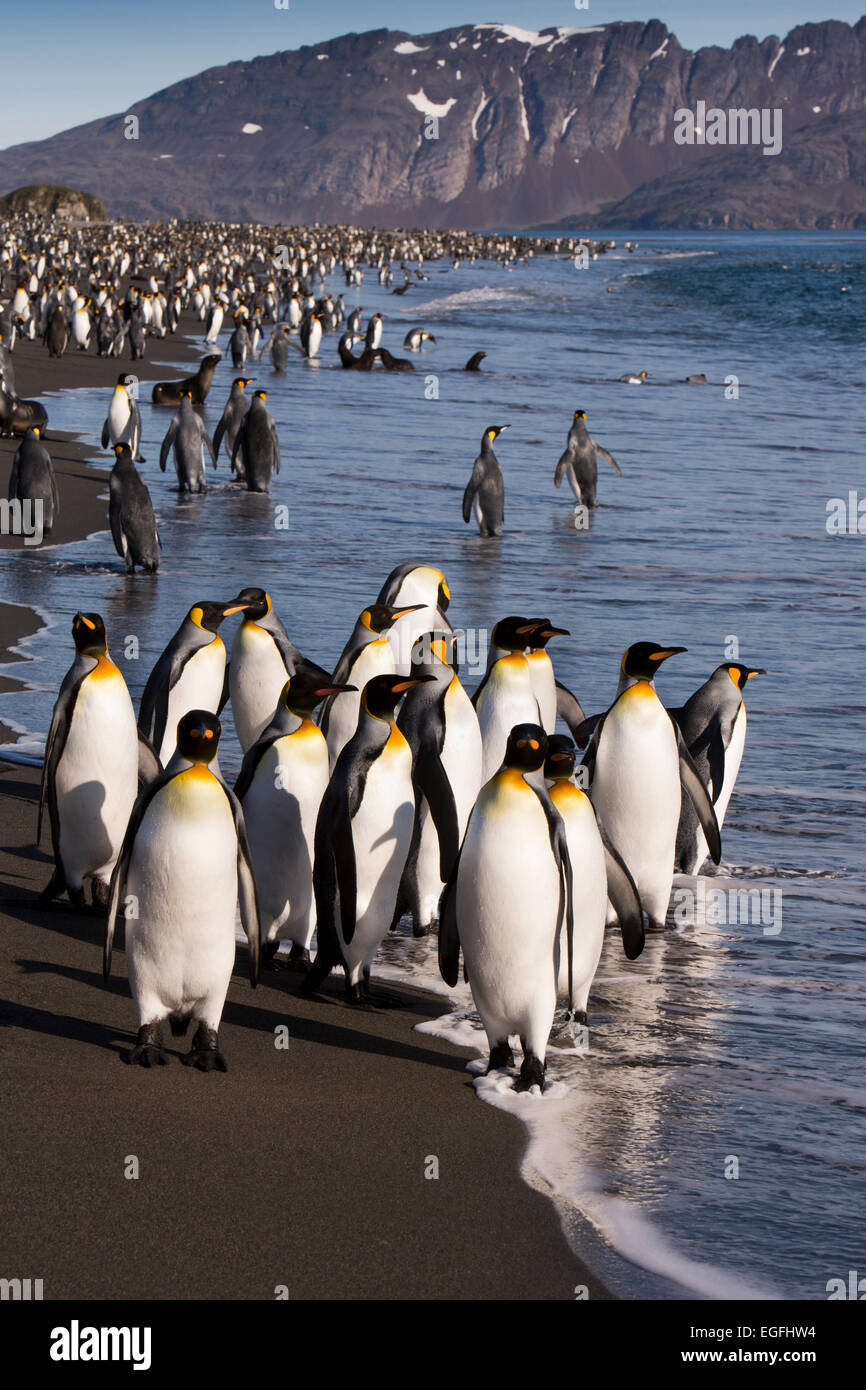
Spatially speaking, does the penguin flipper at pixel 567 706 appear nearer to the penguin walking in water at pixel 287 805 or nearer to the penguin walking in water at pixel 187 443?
the penguin walking in water at pixel 287 805

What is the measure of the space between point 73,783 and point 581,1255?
9.47 feet

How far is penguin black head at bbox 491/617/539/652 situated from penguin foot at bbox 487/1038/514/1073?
6.00ft

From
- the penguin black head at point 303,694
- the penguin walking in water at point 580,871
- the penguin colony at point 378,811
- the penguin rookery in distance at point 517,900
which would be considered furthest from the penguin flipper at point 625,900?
the penguin black head at point 303,694

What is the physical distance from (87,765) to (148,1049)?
1.49 meters

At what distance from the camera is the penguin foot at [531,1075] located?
4.71 m

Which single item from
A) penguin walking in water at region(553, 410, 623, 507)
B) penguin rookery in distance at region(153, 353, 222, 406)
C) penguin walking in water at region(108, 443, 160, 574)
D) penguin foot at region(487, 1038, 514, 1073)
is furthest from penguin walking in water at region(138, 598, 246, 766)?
penguin rookery in distance at region(153, 353, 222, 406)

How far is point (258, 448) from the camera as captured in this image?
16.8 meters

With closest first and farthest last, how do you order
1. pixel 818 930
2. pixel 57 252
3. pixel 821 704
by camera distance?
pixel 818 930 → pixel 821 704 → pixel 57 252

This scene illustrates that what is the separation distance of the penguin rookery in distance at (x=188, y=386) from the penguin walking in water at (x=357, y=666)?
15.9m

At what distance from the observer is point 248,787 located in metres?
5.75

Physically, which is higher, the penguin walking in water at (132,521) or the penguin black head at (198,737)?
the penguin walking in water at (132,521)

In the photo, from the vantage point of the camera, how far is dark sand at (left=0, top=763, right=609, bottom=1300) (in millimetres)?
3650
